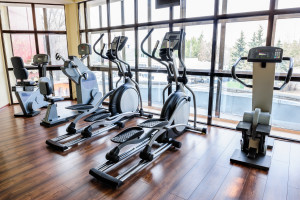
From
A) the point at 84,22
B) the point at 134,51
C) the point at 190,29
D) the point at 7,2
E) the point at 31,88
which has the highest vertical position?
the point at 7,2

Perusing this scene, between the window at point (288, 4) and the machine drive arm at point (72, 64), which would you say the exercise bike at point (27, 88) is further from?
the window at point (288, 4)

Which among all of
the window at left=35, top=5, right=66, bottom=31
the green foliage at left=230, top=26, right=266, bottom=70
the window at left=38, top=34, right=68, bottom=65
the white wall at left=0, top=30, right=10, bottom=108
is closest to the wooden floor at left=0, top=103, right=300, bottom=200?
the green foliage at left=230, top=26, right=266, bottom=70

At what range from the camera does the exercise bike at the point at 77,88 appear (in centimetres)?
427

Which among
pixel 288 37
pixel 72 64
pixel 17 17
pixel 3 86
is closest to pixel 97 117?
pixel 72 64

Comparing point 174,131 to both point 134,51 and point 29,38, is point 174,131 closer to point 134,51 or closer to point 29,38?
point 134,51

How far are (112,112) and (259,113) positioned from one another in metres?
2.59

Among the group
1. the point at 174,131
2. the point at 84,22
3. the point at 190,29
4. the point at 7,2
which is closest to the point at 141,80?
the point at 190,29

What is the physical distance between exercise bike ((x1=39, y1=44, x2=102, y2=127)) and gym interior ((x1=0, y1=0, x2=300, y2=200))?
26 mm

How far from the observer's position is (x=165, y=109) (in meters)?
3.16

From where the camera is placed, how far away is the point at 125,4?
203 inches

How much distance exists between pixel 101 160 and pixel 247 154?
2079 mm

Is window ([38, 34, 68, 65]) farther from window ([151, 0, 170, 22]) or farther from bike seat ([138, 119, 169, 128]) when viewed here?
bike seat ([138, 119, 169, 128])

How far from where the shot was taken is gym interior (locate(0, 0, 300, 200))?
7.91 feet

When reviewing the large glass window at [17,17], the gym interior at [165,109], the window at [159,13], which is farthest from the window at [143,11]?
the large glass window at [17,17]
